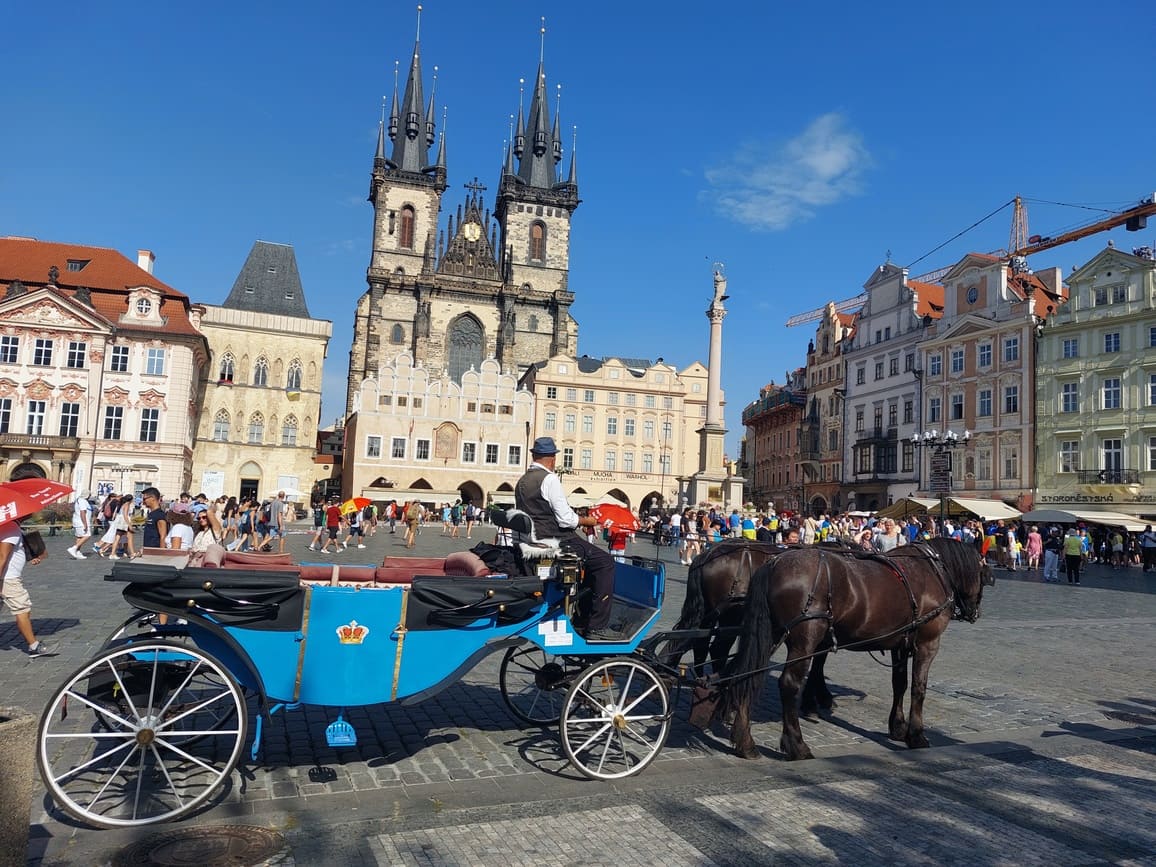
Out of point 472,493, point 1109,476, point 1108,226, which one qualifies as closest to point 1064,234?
point 1108,226

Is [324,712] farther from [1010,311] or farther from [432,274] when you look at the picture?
[432,274]

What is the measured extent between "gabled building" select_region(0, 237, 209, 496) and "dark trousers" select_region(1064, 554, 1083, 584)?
4357 centimetres

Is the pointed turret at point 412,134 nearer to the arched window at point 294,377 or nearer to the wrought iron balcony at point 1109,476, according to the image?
the arched window at point 294,377

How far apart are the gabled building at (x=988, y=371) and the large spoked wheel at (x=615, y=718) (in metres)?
40.9

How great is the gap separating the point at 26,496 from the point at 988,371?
1790 inches

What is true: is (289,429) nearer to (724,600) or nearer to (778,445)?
(778,445)

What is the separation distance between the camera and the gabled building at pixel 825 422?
5547cm

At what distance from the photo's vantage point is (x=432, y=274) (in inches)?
2795

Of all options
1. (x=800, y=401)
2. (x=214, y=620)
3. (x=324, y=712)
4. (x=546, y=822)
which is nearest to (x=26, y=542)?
(x=324, y=712)

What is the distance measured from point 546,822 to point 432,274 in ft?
228

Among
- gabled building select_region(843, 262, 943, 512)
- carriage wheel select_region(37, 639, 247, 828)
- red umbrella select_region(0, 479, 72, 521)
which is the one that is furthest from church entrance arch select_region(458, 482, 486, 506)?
carriage wheel select_region(37, 639, 247, 828)

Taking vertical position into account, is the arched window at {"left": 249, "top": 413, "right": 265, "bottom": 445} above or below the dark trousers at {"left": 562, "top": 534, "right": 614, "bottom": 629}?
above

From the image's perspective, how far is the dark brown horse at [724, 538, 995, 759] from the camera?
5891mm

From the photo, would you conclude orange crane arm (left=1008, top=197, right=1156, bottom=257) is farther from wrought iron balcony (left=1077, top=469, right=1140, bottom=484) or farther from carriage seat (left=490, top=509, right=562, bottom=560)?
carriage seat (left=490, top=509, right=562, bottom=560)
